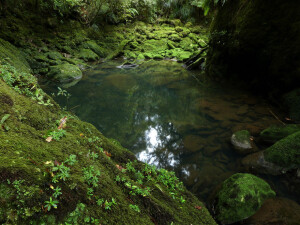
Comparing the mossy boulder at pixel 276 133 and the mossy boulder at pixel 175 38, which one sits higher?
the mossy boulder at pixel 276 133

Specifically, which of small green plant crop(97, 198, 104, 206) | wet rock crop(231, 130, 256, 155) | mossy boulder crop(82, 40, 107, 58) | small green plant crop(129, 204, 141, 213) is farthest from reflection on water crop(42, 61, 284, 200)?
mossy boulder crop(82, 40, 107, 58)

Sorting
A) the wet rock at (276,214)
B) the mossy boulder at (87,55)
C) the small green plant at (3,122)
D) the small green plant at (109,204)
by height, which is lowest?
the mossy boulder at (87,55)

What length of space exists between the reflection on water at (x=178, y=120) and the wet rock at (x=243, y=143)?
184mm

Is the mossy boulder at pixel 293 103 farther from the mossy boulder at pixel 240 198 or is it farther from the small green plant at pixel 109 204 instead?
the small green plant at pixel 109 204

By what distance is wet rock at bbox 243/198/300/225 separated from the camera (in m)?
2.97

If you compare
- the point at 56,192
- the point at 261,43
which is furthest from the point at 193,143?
the point at 261,43

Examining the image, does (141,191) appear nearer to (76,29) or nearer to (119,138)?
(119,138)

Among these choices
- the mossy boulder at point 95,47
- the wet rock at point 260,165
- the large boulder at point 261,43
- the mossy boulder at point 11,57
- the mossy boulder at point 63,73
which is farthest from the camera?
the mossy boulder at point 95,47

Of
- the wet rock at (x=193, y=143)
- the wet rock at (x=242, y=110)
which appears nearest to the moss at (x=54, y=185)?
the wet rock at (x=193, y=143)

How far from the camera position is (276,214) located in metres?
3.07

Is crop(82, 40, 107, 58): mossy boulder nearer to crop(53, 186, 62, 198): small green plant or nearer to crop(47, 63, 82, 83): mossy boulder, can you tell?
crop(47, 63, 82, 83): mossy boulder

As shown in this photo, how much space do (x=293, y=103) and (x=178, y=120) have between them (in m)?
4.16

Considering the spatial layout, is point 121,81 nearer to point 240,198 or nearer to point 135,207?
point 240,198

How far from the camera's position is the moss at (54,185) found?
3.44 ft
